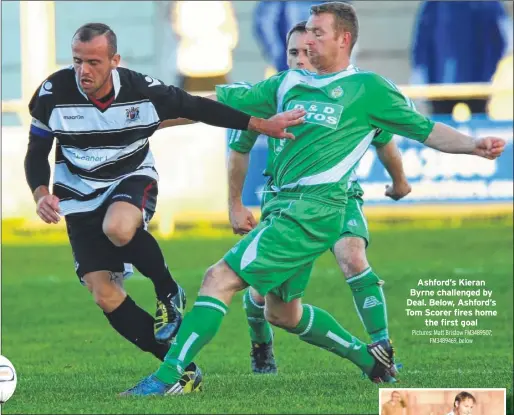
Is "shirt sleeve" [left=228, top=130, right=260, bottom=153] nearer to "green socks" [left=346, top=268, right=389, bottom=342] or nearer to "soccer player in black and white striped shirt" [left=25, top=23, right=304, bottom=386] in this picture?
"soccer player in black and white striped shirt" [left=25, top=23, right=304, bottom=386]

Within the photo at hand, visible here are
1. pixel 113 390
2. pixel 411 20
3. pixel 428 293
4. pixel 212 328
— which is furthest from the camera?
pixel 411 20

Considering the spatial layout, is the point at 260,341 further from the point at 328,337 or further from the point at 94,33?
the point at 94,33

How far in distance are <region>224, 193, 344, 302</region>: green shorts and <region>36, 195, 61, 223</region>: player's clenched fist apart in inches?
34.8

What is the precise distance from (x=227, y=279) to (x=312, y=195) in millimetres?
613

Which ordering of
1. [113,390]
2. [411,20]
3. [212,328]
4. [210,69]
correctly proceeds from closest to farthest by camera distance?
[212,328] → [113,390] → [210,69] → [411,20]

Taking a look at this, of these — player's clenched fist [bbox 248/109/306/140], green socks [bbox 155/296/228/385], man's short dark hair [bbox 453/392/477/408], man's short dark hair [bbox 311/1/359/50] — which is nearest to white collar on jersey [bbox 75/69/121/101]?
player's clenched fist [bbox 248/109/306/140]

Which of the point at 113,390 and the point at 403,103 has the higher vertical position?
the point at 403,103

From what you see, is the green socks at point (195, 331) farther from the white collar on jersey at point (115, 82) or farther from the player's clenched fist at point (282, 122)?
the white collar on jersey at point (115, 82)

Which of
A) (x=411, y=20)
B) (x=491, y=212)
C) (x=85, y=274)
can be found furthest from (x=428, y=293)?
(x=411, y=20)

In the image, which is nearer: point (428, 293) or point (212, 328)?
point (212, 328)

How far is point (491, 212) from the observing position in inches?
817

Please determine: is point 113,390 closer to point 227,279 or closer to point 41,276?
point 227,279

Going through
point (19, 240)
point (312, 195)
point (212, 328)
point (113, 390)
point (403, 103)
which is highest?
point (403, 103)

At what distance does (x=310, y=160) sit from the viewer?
6.56 metres
